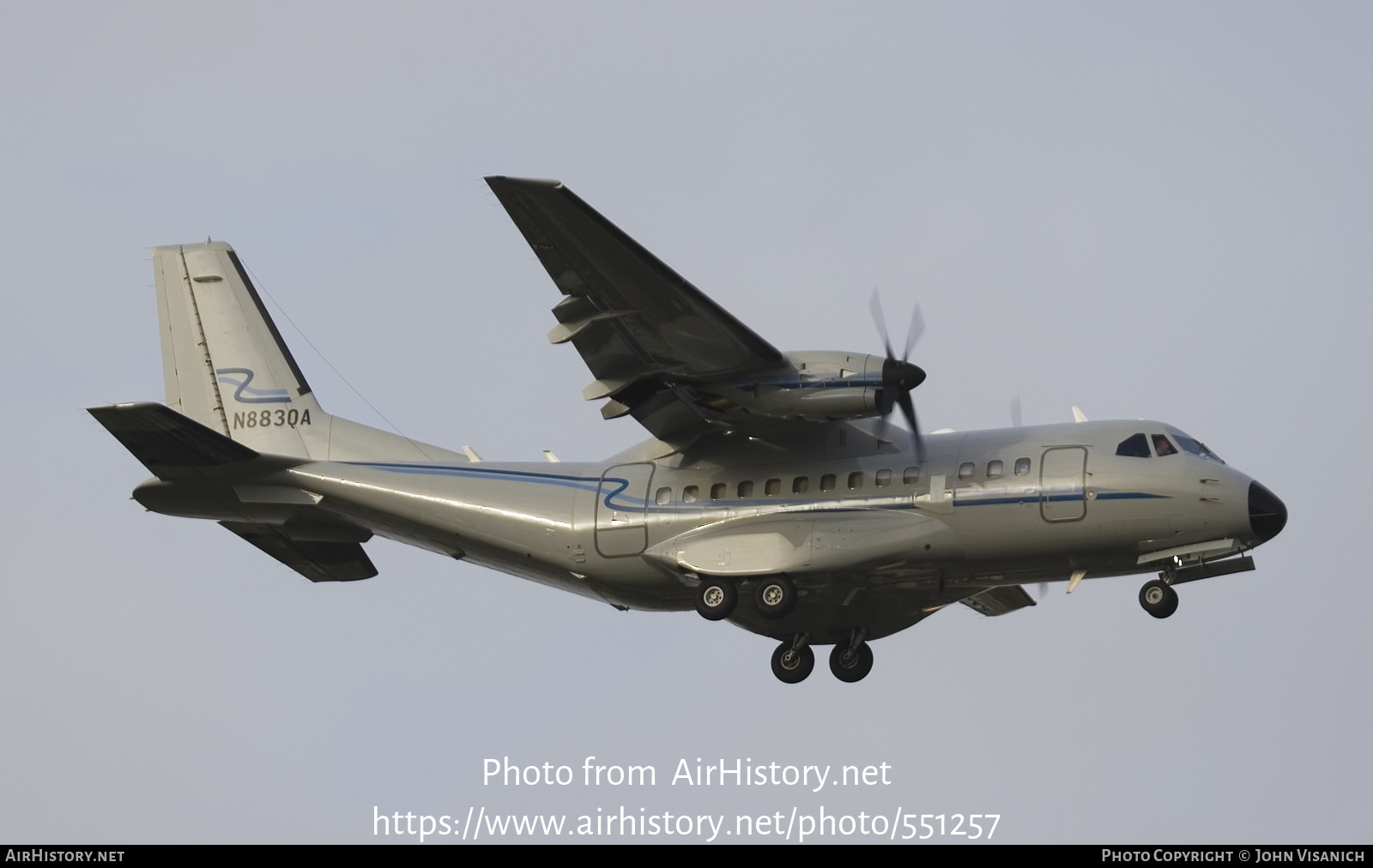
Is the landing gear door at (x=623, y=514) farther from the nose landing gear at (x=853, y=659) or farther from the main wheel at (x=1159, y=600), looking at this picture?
the main wheel at (x=1159, y=600)

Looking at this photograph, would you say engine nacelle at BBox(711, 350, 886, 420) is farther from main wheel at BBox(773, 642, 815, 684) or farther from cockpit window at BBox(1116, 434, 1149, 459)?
main wheel at BBox(773, 642, 815, 684)

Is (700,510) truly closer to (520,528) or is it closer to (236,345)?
(520,528)

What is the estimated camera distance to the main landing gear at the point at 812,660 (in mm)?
21500

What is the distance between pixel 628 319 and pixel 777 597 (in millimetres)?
3496

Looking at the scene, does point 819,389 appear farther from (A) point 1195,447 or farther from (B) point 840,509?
(A) point 1195,447

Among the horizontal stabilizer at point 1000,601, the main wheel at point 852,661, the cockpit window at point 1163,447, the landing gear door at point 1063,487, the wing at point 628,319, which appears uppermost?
the wing at point 628,319

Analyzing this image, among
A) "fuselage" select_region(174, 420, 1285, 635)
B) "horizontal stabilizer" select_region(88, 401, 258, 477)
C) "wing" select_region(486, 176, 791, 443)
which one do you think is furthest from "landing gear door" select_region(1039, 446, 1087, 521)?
"horizontal stabilizer" select_region(88, 401, 258, 477)

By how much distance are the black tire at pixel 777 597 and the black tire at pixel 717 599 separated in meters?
0.32

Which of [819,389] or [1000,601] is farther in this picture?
[1000,601]

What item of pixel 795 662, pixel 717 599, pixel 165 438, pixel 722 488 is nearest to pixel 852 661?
pixel 795 662

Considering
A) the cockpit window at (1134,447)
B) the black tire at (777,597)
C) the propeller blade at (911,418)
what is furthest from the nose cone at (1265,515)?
the black tire at (777,597)

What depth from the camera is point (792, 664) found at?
21500 mm

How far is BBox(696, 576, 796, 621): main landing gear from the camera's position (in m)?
19.7

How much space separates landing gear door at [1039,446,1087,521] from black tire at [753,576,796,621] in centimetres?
286
